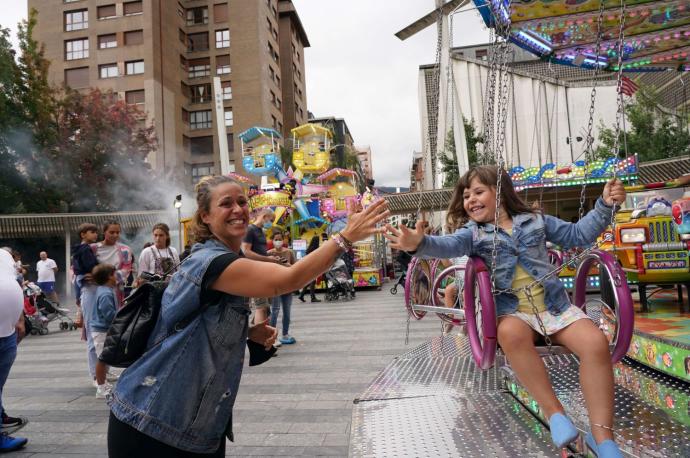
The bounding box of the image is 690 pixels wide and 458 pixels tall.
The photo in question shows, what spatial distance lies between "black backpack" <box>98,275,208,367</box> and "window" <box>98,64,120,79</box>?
41.0 m

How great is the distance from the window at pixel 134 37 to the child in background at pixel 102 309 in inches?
1476

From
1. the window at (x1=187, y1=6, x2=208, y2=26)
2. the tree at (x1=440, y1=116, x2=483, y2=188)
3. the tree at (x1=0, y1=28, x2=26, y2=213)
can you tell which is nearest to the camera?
the tree at (x1=440, y1=116, x2=483, y2=188)

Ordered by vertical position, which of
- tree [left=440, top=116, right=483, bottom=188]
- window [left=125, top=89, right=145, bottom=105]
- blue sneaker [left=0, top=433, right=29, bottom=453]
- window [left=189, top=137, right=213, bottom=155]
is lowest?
blue sneaker [left=0, top=433, right=29, bottom=453]

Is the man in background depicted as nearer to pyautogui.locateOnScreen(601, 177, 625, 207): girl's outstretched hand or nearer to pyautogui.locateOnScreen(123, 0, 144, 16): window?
pyautogui.locateOnScreen(601, 177, 625, 207): girl's outstretched hand

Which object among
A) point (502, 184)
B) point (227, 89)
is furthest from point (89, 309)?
point (227, 89)

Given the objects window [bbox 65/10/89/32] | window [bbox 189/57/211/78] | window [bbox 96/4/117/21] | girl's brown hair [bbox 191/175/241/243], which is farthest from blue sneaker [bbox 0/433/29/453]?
window [bbox 189/57/211/78]

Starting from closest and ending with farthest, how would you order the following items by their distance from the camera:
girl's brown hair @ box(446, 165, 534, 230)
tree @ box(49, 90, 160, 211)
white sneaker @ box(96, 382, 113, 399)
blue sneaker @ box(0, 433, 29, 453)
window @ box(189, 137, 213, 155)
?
1. girl's brown hair @ box(446, 165, 534, 230)
2. blue sneaker @ box(0, 433, 29, 453)
3. white sneaker @ box(96, 382, 113, 399)
4. tree @ box(49, 90, 160, 211)
5. window @ box(189, 137, 213, 155)

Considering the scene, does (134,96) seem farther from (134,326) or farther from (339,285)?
(134,326)

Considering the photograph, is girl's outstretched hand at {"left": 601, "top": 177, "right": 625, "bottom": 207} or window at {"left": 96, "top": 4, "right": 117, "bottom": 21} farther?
window at {"left": 96, "top": 4, "right": 117, "bottom": 21}

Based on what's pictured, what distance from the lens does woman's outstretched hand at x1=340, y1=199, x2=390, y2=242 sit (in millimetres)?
1721

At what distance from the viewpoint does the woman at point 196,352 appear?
64.9 inches

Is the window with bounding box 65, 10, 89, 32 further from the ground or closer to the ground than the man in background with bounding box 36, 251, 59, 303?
further from the ground

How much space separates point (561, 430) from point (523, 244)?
995 millimetres

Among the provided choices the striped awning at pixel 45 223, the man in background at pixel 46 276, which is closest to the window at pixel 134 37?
the striped awning at pixel 45 223
